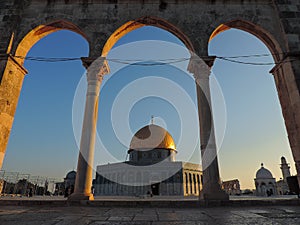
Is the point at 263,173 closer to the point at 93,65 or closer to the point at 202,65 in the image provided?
the point at 202,65

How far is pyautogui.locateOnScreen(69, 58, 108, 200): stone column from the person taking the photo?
828 cm

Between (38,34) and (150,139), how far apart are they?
34.5 m

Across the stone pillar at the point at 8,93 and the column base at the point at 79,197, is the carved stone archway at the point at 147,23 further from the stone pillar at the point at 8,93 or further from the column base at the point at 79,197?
the column base at the point at 79,197

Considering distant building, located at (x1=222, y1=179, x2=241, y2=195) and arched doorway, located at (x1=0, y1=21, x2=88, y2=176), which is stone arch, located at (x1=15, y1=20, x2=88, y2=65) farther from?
distant building, located at (x1=222, y1=179, x2=241, y2=195)

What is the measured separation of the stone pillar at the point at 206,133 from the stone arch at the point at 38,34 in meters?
5.68

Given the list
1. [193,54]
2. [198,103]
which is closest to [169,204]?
[198,103]

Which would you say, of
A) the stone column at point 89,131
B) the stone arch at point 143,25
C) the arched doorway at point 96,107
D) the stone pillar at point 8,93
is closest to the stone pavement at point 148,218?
the arched doorway at point 96,107

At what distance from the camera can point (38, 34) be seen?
35.8ft

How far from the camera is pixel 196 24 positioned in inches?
411

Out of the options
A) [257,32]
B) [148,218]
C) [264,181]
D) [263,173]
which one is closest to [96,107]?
[148,218]

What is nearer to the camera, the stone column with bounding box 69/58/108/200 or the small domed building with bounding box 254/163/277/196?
the stone column with bounding box 69/58/108/200

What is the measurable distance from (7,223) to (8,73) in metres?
7.94

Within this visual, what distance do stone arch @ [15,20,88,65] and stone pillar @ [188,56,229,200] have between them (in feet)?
18.7

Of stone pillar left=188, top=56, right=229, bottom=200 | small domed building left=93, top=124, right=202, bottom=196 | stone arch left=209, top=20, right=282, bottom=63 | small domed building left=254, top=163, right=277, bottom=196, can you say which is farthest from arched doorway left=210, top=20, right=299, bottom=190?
small domed building left=254, top=163, right=277, bottom=196
